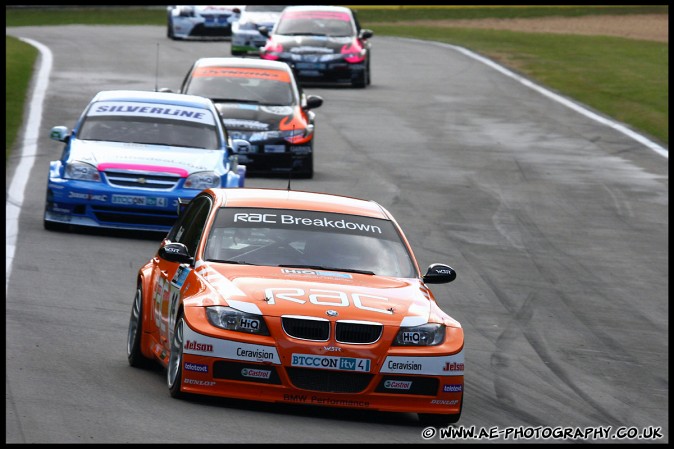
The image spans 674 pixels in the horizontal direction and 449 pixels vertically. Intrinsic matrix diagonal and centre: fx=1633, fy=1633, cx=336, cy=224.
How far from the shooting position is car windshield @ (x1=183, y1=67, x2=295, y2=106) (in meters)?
23.1

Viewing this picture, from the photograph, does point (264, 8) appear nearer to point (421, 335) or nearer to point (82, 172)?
point (82, 172)

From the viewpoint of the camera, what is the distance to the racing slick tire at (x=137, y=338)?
10.8 meters

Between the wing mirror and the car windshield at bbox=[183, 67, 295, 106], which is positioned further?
the car windshield at bbox=[183, 67, 295, 106]

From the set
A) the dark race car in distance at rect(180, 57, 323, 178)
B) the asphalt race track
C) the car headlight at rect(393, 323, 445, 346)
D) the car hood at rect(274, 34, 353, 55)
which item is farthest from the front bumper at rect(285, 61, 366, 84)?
the car headlight at rect(393, 323, 445, 346)

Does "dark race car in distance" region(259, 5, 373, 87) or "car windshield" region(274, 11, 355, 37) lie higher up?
"car windshield" region(274, 11, 355, 37)

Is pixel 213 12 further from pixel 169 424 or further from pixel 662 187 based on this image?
pixel 169 424

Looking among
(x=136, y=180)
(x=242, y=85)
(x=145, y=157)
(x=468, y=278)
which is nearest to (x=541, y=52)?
(x=242, y=85)

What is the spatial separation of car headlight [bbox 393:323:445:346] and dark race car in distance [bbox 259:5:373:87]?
2379 centimetres

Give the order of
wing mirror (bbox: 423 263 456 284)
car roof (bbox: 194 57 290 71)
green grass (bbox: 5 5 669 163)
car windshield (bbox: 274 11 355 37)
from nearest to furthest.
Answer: wing mirror (bbox: 423 263 456 284), car roof (bbox: 194 57 290 71), green grass (bbox: 5 5 669 163), car windshield (bbox: 274 11 355 37)

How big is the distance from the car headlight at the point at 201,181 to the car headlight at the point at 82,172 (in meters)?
0.96

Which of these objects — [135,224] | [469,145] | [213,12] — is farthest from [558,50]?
[135,224]

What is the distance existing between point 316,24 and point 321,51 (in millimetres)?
1529

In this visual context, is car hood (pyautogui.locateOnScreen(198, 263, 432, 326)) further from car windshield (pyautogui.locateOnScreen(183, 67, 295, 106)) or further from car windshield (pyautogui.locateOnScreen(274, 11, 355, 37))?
car windshield (pyautogui.locateOnScreen(274, 11, 355, 37))

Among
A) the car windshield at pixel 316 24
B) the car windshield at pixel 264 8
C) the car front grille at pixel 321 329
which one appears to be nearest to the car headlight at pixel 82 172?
the car front grille at pixel 321 329
